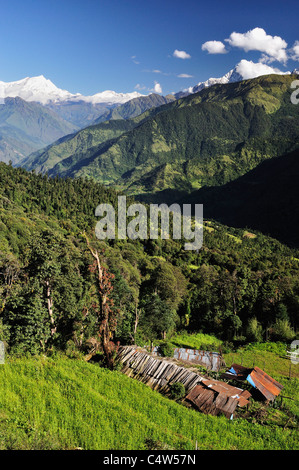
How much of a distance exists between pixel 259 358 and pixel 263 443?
94.7 feet

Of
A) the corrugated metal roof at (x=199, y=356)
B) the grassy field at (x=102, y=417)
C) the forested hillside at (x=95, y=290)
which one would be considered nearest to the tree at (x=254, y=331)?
the forested hillside at (x=95, y=290)

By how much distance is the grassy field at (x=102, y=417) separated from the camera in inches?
428

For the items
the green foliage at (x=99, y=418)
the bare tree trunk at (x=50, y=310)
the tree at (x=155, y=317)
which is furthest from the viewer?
the tree at (x=155, y=317)

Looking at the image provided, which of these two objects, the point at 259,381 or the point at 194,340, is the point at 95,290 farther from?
the point at 259,381

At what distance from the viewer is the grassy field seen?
1086 centimetres

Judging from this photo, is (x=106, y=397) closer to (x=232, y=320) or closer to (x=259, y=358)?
(x=259, y=358)

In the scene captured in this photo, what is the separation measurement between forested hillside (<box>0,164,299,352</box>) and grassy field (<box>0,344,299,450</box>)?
364 centimetres

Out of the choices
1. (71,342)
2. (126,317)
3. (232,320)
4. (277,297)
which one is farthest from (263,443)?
(277,297)

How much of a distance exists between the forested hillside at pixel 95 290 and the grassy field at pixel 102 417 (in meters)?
3.64

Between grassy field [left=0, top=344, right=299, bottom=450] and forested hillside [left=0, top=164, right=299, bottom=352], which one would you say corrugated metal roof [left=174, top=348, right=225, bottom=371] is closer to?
forested hillside [left=0, top=164, right=299, bottom=352]

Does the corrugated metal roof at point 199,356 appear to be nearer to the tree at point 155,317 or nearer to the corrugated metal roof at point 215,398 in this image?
the tree at point 155,317

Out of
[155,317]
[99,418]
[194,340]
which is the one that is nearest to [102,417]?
[99,418]

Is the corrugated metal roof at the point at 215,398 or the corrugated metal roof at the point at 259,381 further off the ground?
the corrugated metal roof at the point at 215,398

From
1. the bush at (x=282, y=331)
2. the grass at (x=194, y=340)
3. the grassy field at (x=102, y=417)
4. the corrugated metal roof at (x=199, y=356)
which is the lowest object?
the grass at (x=194, y=340)
